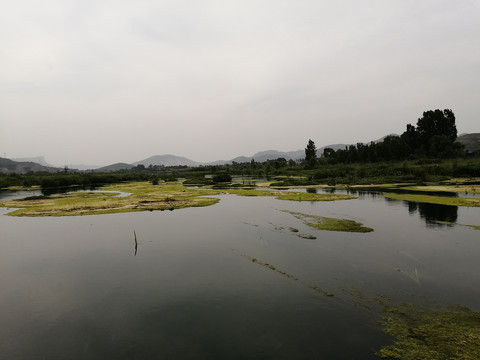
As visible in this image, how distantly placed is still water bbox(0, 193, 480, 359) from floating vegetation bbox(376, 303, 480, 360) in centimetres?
70

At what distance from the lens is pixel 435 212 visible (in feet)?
134

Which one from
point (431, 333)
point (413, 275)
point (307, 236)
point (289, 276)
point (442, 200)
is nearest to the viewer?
point (431, 333)

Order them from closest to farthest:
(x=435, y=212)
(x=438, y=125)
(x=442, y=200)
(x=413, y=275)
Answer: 1. (x=413, y=275)
2. (x=435, y=212)
3. (x=442, y=200)
4. (x=438, y=125)

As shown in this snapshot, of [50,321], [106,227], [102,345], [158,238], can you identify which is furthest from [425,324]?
[106,227]

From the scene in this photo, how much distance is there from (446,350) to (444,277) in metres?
8.96

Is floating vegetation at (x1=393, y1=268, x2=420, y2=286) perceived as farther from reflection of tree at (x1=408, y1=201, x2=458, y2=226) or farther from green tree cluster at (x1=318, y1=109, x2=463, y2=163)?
green tree cluster at (x1=318, y1=109, x2=463, y2=163)

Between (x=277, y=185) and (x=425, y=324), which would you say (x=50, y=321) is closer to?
(x=425, y=324)

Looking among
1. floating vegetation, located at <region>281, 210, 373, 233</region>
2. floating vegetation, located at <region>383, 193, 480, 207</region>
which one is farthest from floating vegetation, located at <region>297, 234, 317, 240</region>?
floating vegetation, located at <region>383, 193, 480, 207</region>

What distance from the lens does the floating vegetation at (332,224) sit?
3328cm

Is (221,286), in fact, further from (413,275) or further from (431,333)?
(413,275)

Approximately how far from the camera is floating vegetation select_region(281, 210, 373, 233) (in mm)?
33275

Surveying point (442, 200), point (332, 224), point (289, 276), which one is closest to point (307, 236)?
point (332, 224)

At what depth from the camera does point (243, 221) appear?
133ft

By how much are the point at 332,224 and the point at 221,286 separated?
1977 cm
